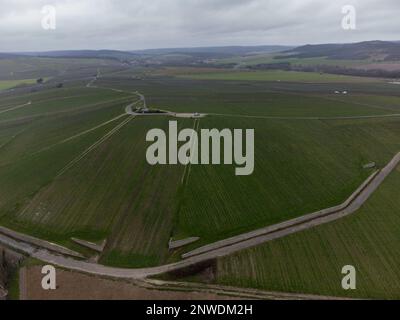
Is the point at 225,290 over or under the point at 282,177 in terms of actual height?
under

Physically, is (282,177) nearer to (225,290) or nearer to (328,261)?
(328,261)

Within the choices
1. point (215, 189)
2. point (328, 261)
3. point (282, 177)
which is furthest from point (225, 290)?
point (282, 177)

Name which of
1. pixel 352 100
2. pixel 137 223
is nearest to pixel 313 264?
pixel 137 223

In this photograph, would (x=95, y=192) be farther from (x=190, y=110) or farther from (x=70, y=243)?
(x=190, y=110)

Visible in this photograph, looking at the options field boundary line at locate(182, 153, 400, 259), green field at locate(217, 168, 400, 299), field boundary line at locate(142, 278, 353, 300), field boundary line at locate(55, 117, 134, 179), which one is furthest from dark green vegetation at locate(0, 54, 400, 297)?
field boundary line at locate(182, 153, 400, 259)

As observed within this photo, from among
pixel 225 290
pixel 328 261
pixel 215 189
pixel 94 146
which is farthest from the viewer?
pixel 94 146

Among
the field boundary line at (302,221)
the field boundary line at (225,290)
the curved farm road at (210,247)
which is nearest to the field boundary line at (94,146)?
the curved farm road at (210,247)
